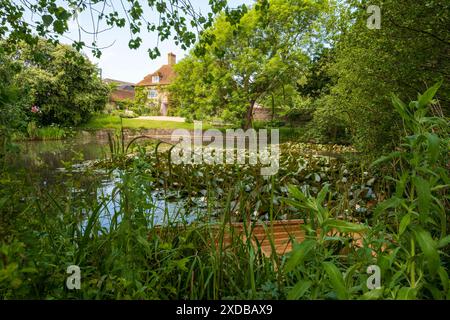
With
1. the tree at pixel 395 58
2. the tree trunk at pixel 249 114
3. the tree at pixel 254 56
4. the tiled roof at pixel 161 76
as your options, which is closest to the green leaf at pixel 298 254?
the tree at pixel 395 58

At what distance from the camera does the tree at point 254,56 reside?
858 inches

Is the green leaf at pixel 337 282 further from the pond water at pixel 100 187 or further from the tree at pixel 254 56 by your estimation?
the tree at pixel 254 56

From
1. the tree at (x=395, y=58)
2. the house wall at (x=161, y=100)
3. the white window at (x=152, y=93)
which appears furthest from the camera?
the white window at (x=152, y=93)

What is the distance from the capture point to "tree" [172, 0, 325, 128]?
21.8 metres

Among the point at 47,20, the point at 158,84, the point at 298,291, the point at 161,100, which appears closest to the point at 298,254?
the point at 298,291

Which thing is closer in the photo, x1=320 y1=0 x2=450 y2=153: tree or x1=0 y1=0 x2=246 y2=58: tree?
→ x1=0 y1=0 x2=246 y2=58: tree

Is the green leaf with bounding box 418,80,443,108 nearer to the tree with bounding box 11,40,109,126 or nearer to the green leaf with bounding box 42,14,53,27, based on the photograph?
the green leaf with bounding box 42,14,53,27

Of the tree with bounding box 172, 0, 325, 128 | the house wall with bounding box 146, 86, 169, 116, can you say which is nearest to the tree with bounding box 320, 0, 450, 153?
the tree with bounding box 172, 0, 325, 128

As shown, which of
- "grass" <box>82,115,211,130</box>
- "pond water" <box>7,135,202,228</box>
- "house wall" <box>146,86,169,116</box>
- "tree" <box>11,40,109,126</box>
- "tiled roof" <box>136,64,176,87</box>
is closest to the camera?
"pond water" <box>7,135,202,228</box>

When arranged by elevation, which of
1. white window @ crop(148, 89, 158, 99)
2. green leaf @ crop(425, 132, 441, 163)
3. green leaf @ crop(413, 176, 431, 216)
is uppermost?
white window @ crop(148, 89, 158, 99)

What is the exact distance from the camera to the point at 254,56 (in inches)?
872

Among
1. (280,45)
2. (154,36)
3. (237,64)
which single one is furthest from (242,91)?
(154,36)

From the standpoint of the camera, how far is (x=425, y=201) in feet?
2.86

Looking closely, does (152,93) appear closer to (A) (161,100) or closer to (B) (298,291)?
(A) (161,100)
